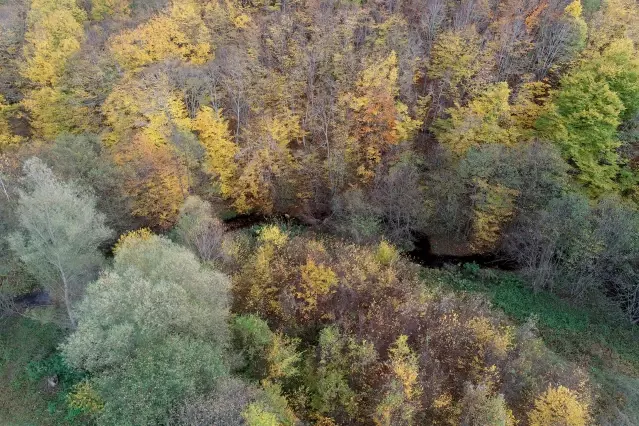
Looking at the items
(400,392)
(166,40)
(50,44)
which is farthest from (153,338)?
(50,44)

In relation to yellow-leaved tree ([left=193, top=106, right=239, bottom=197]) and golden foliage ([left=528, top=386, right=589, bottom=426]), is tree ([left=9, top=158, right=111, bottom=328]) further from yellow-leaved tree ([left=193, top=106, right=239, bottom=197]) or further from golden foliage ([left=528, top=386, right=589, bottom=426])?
golden foliage ([left=528, top=386, right=589, bottom=426])

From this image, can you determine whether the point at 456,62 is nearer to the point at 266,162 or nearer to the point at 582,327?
the point at 266,162

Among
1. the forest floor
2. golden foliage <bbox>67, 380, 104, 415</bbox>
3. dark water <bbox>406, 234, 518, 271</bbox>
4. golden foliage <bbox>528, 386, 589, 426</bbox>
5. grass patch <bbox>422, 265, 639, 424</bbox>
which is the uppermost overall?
golden foliage <bbox>528, 386, 589, 426</bbox>

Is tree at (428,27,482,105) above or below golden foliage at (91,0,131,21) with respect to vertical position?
below

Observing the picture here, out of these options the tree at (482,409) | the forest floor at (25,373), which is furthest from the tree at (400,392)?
the forest floor at (25,373)

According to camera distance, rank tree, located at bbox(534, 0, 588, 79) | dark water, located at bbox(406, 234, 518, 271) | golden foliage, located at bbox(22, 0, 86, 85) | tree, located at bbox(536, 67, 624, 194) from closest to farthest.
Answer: tree, located at bbox(536, 67, 624, 194), dark water, located at bbox(406, 234, 518, 271), tree, located at bbox(534, 0, 588, 79), golden foliage, located at bbox(22, 0, 86, 85)

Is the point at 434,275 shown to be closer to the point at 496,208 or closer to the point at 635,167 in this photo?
the point at 496,208

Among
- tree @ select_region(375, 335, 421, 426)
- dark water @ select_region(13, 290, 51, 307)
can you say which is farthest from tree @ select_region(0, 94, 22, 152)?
tree @ select_region(375, 335, 421, 426)
